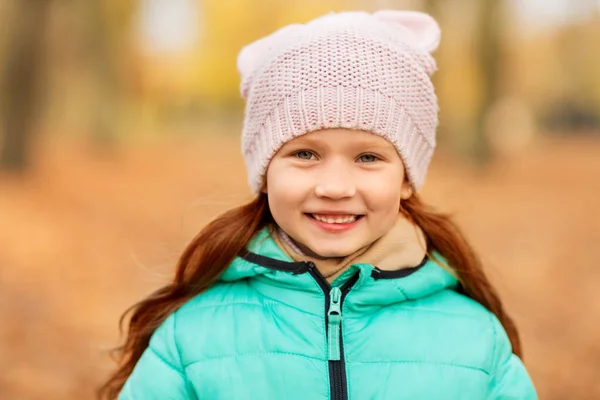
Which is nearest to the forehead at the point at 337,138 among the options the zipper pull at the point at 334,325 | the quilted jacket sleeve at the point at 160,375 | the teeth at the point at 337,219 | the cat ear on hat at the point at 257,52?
the teeth at the point at 337,219

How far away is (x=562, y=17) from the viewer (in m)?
27.2

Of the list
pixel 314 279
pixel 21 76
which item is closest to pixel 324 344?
pixel 314 279

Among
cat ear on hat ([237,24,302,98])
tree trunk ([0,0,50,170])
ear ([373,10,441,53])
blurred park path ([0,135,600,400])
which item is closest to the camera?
cat ear on hat ([237,24,302,98])

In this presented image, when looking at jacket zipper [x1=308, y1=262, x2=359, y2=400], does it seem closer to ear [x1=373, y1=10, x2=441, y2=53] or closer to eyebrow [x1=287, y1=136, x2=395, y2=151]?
eyebrow [x1=287, y1=136, x2=395, y2=151]

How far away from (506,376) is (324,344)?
2.12 feet

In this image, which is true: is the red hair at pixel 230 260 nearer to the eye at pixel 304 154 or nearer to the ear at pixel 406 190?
the ear at pixel 406 190

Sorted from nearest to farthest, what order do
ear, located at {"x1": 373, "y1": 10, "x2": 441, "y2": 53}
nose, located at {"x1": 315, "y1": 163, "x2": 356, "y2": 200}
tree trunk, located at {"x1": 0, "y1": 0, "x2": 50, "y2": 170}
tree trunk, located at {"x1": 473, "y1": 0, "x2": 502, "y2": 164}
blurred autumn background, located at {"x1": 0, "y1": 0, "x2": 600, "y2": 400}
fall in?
nose, located at {"x1": 315, "y1": 163, "x2": 356, "y2": 200}
ear, located at {"x1": 373, "y1": 10, "x2": 441, "y2": 53}
blurred autumn background, located at {"x1": 0, "y1": 0, "x2": 600, "y2": 400}
tree trunk, located at {"x1": 0, "y1": 0, "x2": 50, "y2": 170}
tree trunk, located at {"x1": 473, "y1": 0, "x2": 502, "y2": 164}

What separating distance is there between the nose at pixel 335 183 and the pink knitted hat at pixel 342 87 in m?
0.14

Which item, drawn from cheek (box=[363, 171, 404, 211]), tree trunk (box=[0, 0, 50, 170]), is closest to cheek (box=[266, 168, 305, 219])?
cheek (box=[363, 171, 404, 211])

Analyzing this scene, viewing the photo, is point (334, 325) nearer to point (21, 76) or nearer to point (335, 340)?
point (335, 340)

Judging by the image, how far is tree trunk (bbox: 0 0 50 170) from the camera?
11453 millimetres

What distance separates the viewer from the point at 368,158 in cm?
247

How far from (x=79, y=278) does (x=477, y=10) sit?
9.01 meters

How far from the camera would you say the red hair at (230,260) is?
8.76 feet
